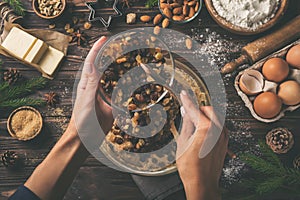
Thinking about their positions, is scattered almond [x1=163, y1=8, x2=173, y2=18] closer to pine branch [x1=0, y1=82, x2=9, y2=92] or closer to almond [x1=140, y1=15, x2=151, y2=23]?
almond [x1=140, y1=15, x2=151, y2=23]

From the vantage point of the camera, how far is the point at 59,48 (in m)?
1.86

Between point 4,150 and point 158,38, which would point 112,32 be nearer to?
point 158,38

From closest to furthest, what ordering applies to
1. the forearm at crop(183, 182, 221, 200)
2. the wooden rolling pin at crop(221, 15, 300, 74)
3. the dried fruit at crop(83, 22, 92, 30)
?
the forearm at crop(183, 182, 221, 200), the wooden rolling pin at crop(221, 15, 300, 74), the dried fruit at crop(83, 22, 92, 30)

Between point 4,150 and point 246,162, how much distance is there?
85 centimetres

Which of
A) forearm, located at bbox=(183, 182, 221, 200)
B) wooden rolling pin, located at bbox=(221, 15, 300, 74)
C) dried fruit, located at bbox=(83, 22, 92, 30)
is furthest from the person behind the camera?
dried fruit, located at bbox=(83, 22, 92, 30)

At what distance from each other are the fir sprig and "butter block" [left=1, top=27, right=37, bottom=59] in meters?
0.83

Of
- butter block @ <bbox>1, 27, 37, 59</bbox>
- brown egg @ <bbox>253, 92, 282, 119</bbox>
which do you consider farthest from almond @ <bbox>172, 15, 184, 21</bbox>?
butter block @ <bbox>1, 27, 37, 59</bbox>

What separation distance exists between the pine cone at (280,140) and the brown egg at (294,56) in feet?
0.75

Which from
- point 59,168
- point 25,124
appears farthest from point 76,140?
point 25,124

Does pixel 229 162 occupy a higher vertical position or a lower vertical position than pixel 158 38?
lower

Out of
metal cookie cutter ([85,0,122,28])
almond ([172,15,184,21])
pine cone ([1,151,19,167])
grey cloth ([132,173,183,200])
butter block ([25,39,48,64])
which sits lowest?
grey cloth ([132,173,183,200])

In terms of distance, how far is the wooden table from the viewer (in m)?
1.81

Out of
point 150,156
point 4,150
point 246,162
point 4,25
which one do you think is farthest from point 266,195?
point 4,25

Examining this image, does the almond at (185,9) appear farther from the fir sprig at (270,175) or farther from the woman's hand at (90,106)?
the fir sprig at (270,175)
